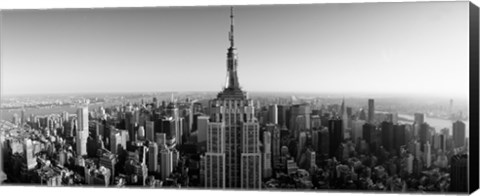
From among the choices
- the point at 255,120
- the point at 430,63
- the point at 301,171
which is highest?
the point at 430,63

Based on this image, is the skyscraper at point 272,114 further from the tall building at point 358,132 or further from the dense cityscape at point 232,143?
the tall building at point 358,132

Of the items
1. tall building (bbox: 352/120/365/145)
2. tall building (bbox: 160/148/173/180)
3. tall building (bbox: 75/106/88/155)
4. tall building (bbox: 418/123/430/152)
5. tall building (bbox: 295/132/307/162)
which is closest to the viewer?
tall building (bbox: 418/123/430/152)

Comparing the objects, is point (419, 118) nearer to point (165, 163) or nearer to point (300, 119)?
point (300, 119)

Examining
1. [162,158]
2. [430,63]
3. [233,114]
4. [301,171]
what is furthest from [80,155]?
[430,63]

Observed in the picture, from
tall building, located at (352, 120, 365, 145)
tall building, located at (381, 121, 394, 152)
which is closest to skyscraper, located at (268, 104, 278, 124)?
tall building, located at (352, 120, 365, 145)

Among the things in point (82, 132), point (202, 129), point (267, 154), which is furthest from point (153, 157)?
point (267, 154)

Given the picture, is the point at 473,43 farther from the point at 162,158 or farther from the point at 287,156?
the point at 162,158

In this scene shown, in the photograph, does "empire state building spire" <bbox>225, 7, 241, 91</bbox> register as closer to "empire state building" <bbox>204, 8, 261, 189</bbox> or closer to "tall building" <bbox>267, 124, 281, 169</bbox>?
"empire state building" <bbox>204, 8, 261, 189</bbox>
